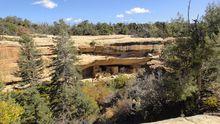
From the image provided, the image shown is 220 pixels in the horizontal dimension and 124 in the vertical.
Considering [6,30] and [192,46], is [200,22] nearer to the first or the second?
[192,46]

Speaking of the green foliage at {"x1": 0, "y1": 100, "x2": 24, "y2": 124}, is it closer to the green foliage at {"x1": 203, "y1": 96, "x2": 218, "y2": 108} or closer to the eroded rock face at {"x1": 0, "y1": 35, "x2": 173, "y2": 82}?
the green foliage at {"x1": 203, "y1": 96, "x2": 218, "y2": 108}

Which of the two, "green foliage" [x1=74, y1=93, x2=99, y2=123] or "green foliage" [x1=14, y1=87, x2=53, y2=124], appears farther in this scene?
"green foliage" [x1=74, y1=93, x2=99, y2=123]

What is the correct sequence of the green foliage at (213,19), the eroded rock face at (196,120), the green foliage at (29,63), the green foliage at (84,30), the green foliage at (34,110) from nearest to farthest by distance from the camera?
the eroded rock face at (196,120)
the green foliage at (213,19)
the green foliage at (34,110)
the green foliage at (29,63)
the green foliage at (84,30)

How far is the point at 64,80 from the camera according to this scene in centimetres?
3747

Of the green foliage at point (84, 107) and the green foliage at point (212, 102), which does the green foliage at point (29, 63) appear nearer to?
the green foliage at point (84, 107)

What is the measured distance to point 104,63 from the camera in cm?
4597

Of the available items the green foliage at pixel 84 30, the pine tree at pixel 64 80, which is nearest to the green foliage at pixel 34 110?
the pine tree at pixel 64 80

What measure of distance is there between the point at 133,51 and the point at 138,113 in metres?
25.0

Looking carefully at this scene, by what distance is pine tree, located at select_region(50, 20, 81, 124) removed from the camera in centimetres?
3166

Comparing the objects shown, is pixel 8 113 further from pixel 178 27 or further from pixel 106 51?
pixel 106 51

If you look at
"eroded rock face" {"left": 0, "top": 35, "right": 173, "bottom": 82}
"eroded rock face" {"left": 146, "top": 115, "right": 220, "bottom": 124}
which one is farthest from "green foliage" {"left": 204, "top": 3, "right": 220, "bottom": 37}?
"eroded rock face" {"left": 0, "top": 35, "right": 173, "bottom": 82}

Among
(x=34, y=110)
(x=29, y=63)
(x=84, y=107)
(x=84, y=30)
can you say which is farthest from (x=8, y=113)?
(x=84, y=30)

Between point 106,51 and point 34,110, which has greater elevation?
point 106,51

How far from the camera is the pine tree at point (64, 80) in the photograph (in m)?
31.7
